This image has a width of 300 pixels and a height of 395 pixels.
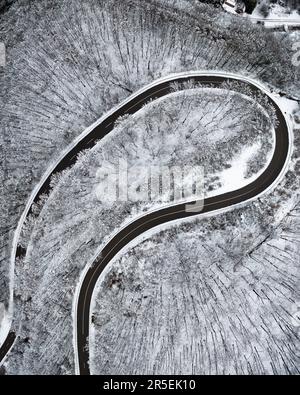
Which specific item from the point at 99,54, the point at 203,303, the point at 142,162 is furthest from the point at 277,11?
the point at 203,303

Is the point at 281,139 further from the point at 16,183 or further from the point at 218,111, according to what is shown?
the point at 16,183

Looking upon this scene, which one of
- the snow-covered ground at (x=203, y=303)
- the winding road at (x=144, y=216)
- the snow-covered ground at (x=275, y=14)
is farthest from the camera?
the snow-covered ground at (x=275, y=14)

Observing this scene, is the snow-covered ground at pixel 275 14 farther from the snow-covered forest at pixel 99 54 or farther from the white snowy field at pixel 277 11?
the snow-covered forest at pixel 99 54

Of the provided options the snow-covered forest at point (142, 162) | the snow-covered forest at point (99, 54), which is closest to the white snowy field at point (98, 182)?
the snow-covered forest at point (142, 162)

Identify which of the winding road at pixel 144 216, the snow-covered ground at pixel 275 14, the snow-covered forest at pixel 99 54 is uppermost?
the snow-covered ground at pixel 275 14

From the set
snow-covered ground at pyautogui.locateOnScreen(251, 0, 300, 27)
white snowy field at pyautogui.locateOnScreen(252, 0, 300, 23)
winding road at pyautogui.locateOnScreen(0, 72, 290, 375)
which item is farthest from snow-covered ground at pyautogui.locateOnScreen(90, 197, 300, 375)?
white snowy field at pyautogui.locateOnScreen(252, 0, 300, 23)

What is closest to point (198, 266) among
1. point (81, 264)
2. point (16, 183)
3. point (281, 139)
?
point (81, 264)
